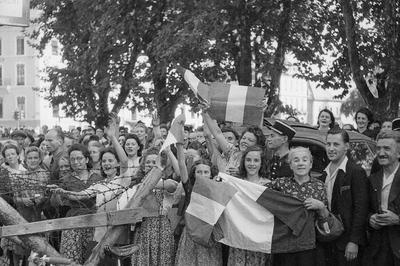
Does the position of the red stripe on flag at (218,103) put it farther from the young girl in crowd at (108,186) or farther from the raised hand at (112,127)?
the raised hand at (112,127)

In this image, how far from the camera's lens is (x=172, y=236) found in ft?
27.4

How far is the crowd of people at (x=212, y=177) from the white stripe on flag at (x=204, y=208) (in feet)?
0.81

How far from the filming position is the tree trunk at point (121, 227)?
7426 mm

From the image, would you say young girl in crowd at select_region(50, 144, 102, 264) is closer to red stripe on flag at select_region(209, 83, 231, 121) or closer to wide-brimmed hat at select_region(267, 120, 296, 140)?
red stripe on flag at select_region(209, 83, 231, 121)

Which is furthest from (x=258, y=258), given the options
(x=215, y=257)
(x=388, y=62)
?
(x=388, y=62)

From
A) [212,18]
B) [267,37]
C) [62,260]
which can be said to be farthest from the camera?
[267,37]

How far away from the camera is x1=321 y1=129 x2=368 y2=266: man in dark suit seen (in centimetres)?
741

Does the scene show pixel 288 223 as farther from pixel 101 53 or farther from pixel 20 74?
pixel 20 74

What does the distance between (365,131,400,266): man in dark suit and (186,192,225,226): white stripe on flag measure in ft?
4.92

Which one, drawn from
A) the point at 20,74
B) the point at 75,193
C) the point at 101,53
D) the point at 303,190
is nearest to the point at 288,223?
the point at 303,190

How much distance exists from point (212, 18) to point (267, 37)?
273 cm

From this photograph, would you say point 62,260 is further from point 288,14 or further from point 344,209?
point 288,14

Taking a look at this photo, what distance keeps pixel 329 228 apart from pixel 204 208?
1275 mm

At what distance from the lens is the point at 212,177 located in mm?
8375
